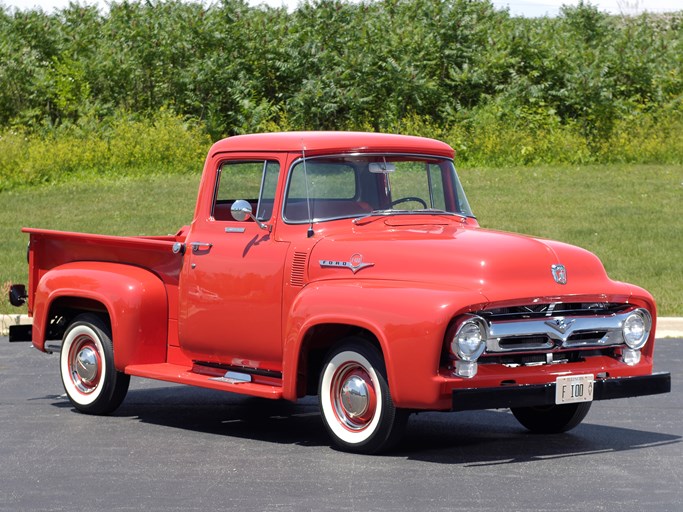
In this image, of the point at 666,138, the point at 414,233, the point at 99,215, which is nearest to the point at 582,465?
the point at 414,233

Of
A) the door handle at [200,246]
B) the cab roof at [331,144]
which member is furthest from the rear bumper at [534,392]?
→ the door handle at [200,246]

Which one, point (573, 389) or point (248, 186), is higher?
point (248, 186)

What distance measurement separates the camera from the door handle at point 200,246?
9332 mm

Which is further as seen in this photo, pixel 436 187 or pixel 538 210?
pixel 538 210

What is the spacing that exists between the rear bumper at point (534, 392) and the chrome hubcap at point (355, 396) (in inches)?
29.0

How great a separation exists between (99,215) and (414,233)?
1603 cm

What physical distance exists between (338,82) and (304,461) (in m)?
24.7

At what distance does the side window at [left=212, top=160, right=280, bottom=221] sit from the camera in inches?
359

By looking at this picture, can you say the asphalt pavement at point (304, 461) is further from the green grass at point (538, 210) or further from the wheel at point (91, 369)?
the green grass at point (538, 210)

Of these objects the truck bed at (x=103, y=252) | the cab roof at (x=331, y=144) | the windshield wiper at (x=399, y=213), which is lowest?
the truck bed at (x=103, y=252)

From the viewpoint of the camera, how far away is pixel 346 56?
1268 inches

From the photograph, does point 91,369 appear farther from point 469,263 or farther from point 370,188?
point 469,263

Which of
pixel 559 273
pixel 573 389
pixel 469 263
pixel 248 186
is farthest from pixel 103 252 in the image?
pixel 573 389

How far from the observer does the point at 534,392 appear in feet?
25.3
